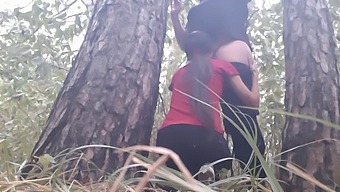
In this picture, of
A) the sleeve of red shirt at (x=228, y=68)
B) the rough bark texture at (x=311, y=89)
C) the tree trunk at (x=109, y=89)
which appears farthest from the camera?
the sleeve of red shirt at (x=228, y=68)

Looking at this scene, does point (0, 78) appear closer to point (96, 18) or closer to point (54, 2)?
point (54, 2)

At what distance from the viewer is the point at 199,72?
1754mm

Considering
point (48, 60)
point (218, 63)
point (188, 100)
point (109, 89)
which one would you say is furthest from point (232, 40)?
point (48, 60)

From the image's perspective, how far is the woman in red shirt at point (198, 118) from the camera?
173cm

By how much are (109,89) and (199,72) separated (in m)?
0.45

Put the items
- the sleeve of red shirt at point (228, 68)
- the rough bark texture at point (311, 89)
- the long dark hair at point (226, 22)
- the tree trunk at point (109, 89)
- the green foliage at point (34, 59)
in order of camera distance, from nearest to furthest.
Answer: the tree trunk at point (109, 89)
the rough bark texture at point (311, 89)
the sleeve of red shirt at point (228, 68)
the long dark hair at point (226, 22)
the green foliage at point (34, 59)

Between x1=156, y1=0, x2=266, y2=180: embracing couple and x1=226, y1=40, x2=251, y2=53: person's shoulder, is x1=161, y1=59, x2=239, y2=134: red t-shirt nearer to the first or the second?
x1=156, y1=0, x2=266, y2=180: embracing couple

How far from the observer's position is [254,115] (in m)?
1.87

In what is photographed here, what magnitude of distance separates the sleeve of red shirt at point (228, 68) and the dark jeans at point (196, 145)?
195mm

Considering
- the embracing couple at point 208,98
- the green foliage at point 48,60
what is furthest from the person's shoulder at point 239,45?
the green foliage at point 48,60

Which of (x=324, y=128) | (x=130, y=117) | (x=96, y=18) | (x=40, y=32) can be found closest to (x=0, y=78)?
(x=40, y=32)

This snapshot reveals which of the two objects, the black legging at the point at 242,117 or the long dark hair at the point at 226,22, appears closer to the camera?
the black legging at the point at 242,117

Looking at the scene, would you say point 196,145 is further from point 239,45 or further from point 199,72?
point 239,45

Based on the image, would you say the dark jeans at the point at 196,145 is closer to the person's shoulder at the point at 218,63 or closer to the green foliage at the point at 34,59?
the person's shoulder at the point at 218,63
